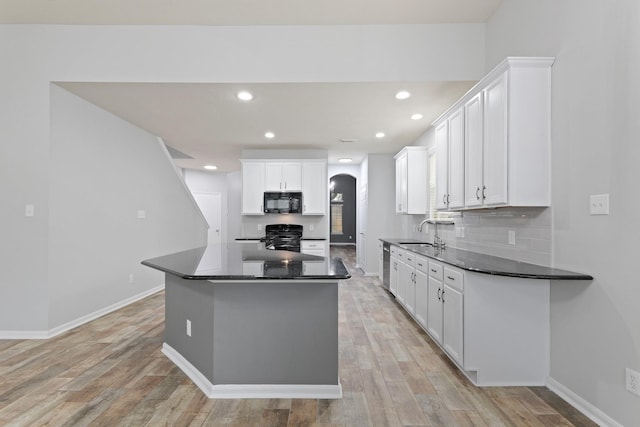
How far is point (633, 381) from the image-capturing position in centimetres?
184

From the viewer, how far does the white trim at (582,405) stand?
200cm

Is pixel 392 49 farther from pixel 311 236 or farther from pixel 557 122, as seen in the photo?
pixel 311 236

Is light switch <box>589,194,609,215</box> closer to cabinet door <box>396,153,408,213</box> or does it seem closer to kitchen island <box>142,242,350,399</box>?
kitchen island <box>142,242,350,399</box>

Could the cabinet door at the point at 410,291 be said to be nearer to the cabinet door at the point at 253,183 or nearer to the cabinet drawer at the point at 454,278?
the cabinet drawer at the point at 454,278

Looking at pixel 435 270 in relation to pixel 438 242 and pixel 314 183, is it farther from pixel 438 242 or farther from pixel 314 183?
pixel 314 183

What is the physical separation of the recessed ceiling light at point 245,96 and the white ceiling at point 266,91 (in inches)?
3.2

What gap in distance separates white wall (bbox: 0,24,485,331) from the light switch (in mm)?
1934

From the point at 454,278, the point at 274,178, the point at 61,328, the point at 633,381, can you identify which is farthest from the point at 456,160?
the point at 61,328

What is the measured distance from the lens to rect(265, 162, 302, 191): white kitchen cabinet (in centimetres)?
644

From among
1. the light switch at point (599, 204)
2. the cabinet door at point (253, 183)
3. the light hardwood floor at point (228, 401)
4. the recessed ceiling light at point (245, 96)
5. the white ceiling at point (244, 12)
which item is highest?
the white ceiling at point (244, 12)

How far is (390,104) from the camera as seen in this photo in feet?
13.6

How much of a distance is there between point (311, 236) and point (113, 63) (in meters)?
4.36

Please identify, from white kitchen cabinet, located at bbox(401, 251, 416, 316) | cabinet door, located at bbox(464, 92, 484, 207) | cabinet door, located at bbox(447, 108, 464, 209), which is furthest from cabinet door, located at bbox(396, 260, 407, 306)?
cabinet door, located at bbox(464, 92, 484, 207)

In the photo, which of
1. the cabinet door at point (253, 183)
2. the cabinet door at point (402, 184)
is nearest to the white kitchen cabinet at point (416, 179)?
the cabinet door at point (402, 184)
